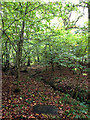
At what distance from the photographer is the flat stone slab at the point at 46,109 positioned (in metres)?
5.02

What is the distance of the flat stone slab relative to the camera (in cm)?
502

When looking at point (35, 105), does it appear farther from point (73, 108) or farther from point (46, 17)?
point (46, 17)

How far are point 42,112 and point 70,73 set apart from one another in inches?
224

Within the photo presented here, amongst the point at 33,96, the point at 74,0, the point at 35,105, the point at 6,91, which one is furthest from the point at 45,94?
the point at 74,0

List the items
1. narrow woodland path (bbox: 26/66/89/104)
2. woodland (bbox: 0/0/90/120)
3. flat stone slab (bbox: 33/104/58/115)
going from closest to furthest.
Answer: woodland (bbox: 0/0/90/120) < flat stone slab (bbox: 33/104/58/115) < narrow woodland path (bbox: 26/66/89/104)

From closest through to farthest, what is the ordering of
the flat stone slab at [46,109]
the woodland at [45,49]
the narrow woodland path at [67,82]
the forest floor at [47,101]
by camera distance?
the woodland at [45,49] < the forest floor at [47,101] < the flat stone slab at [46,109] < the narrow woodland path at [67,82]

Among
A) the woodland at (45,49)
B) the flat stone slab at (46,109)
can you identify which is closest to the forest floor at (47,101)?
the woodland at (45,49)

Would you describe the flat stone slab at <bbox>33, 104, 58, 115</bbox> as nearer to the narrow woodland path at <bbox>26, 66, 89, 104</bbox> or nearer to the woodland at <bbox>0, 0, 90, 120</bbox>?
the woodland at <bbox>0, 0, 90, 120</bbox>

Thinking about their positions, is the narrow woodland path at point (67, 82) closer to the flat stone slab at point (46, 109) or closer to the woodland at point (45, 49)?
the woodland at point (45, 49)

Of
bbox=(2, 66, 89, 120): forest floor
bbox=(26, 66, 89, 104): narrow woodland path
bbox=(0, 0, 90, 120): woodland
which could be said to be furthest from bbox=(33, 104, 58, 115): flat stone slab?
bbox=(26, 66, 89, 104): narrow woodland path

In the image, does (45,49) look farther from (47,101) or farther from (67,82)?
(47,101)

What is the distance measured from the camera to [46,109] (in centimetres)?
518

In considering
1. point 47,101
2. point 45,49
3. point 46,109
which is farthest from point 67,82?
point 46,109

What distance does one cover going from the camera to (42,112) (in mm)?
4945
